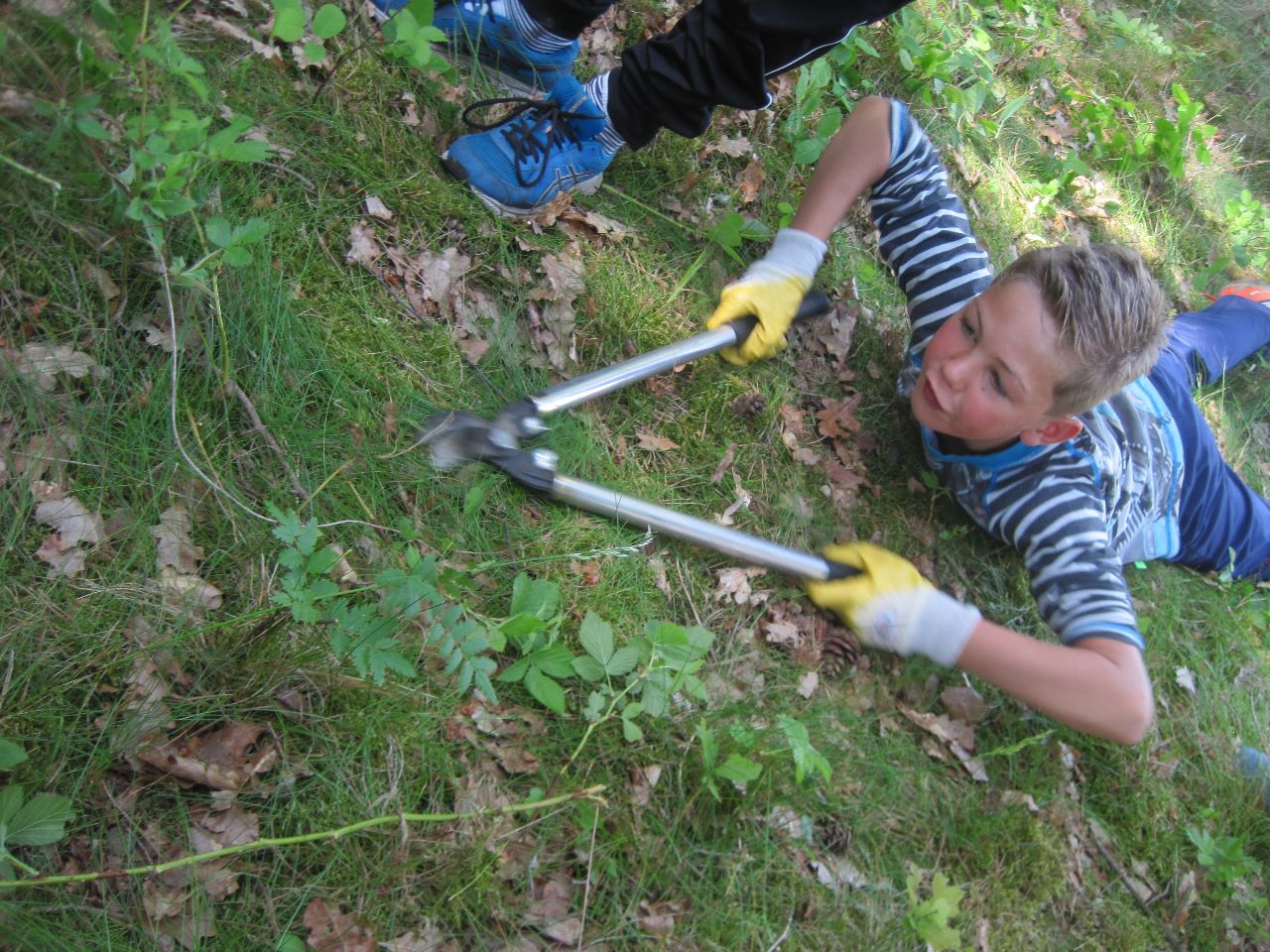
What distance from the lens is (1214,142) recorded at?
18.4 ft

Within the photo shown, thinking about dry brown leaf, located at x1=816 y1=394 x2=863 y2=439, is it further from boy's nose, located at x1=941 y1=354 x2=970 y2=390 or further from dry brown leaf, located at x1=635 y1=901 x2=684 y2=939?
dry brown leaf, located at x1=635 y1=901 x2=684 y2=939

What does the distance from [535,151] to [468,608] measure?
147 centimetres

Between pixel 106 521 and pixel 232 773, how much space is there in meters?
0.59

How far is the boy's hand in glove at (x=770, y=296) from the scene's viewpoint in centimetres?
290

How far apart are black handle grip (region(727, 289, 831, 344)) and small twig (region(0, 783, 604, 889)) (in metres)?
1.54

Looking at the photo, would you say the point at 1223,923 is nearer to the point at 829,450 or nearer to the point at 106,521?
the point at 829,450

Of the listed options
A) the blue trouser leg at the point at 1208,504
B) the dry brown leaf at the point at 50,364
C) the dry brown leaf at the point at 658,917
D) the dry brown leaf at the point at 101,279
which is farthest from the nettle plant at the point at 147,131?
the blue trouser leg at the point at 1208,504

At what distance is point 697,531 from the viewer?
2430 millimetres

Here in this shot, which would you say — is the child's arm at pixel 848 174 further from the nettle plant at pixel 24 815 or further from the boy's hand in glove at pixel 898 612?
the nettle plant at pixel 24 815

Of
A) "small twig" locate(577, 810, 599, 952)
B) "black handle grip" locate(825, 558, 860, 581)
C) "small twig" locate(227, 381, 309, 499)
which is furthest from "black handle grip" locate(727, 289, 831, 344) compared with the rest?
"small twig" locate(577, 810, 599, 952)

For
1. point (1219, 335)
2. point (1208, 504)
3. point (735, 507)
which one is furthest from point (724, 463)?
point (1219, 335)

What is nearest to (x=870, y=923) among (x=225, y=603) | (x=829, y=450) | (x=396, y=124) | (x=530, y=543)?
(x=530, y=543)

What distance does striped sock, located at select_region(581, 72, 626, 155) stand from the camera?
2.85 meters

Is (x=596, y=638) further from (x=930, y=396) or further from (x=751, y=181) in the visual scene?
(x=751, y=181)
